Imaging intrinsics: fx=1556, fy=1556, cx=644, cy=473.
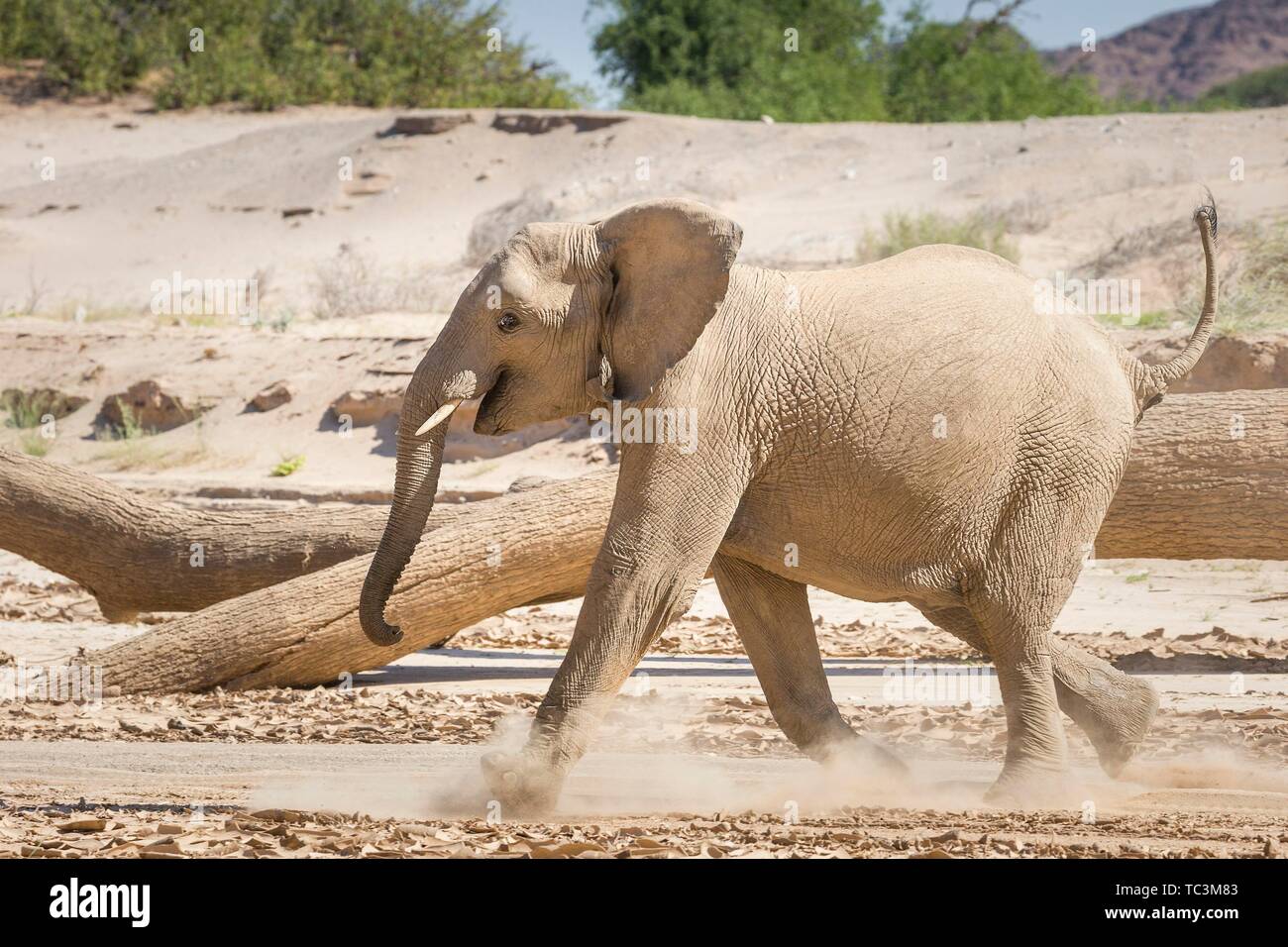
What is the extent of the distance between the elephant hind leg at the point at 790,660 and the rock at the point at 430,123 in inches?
1181

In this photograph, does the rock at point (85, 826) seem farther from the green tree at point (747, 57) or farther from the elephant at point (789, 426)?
the green tree at point (747, 57)

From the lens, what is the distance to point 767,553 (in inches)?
234

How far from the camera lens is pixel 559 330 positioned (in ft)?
18.8

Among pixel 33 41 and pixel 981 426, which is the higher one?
pixel 33 41

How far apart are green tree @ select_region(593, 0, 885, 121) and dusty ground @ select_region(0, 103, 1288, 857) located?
5.55m

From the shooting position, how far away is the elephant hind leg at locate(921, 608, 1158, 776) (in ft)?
20.8

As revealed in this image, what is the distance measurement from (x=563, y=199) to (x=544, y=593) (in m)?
20.9

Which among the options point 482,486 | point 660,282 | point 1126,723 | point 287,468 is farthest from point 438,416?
point 287,468

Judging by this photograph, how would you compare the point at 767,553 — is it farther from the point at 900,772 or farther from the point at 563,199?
the point at 563,199

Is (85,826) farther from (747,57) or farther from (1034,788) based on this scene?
(747,57)

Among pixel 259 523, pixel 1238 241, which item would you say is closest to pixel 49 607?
pixel 259 523

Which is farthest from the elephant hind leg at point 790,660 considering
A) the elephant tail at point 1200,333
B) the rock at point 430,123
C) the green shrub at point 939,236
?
the rock at point 430,123

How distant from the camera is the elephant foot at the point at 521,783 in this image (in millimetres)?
5512

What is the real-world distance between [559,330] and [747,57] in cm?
3749
